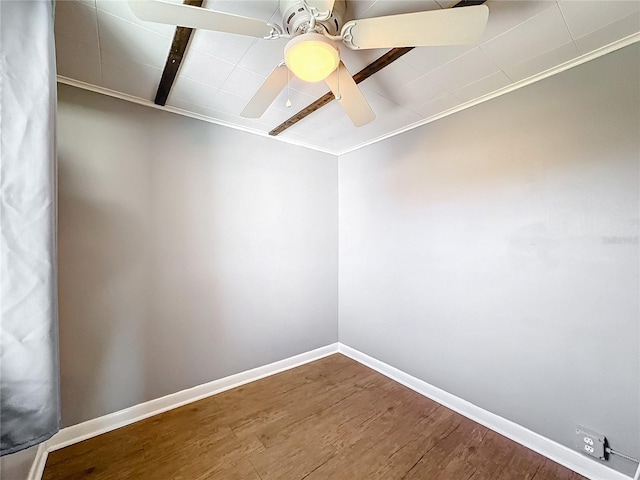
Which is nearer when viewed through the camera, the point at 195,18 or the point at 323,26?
the point at 195,18

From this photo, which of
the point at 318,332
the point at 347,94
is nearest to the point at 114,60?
A: the point at 347,94

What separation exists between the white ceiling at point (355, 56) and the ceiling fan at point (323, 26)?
228 millimetres

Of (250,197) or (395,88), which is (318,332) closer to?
(250,197)

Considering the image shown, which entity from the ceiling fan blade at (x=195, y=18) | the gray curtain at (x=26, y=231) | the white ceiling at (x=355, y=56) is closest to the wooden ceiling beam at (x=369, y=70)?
the white ceiling at (x=355, y=56)

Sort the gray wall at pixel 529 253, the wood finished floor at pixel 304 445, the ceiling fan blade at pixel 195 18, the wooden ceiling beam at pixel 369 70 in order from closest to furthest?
the ceiling fan blade at pixel 195 18 → the wooden ceiling beam at pixel 369 70 → the gray wall at pixel 529 253 → the wood finished floor at pixel 304 445

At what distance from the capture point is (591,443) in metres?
1.55

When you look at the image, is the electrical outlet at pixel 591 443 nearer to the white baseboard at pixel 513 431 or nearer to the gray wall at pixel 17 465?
the white baseboard at pixel 513 431

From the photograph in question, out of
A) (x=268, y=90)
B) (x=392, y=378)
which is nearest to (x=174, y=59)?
(x=268, y=90)

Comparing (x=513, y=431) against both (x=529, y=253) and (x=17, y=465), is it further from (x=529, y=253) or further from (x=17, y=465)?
(x=17, y=465)

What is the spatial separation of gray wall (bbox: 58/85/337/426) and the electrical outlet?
225 centimetres

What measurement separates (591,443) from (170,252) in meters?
3.15

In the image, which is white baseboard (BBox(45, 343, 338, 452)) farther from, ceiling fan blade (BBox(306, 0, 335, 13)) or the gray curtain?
ceiling fan blade (BBox(306, 0, 335, 13))

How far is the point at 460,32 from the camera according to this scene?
106 centimetres

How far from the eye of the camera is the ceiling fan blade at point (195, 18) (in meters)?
0.96
